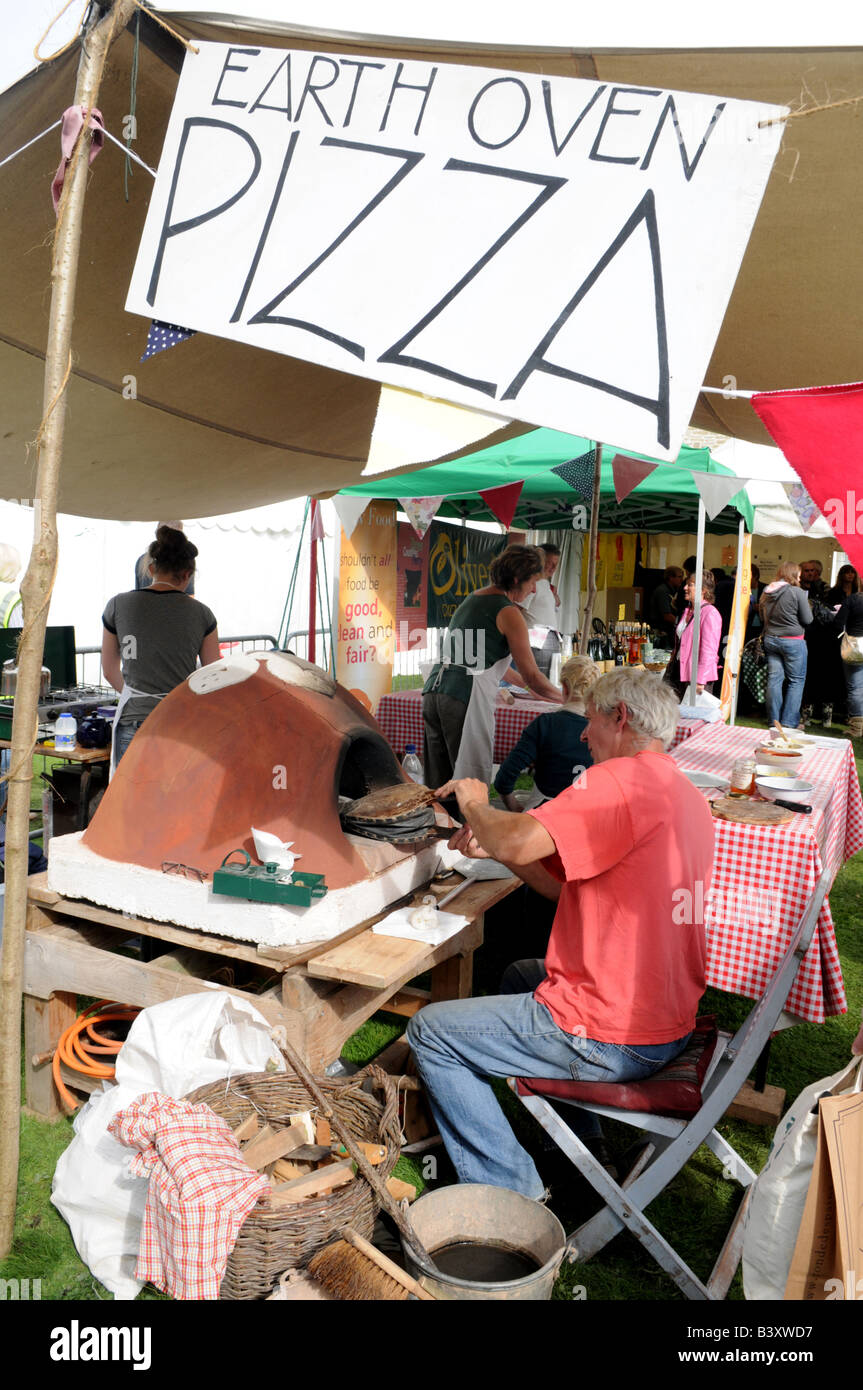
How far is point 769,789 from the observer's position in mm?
3787

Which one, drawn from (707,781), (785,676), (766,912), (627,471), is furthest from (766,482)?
(766,912)

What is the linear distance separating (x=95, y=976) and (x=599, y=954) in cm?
164

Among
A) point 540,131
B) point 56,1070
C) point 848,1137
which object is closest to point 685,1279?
point 848,1137

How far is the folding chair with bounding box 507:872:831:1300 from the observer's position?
91.6 inches

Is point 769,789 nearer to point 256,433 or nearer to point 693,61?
point 693,61

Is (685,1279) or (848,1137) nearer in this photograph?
(848,1137)

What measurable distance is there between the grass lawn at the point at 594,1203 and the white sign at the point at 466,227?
88.3 inches

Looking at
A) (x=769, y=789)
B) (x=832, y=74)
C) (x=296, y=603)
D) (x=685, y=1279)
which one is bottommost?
(x=685, y=1279)

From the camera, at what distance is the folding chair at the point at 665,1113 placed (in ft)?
7.63

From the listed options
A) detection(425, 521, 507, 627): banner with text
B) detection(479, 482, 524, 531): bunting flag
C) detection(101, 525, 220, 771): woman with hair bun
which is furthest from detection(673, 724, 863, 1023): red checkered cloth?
detection(425, 521, 507, 627): banner with text

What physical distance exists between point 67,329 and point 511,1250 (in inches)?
101

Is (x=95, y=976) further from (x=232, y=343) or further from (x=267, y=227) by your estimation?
(x=232, y=343)

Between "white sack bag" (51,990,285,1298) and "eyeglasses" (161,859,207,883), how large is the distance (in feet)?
1.19

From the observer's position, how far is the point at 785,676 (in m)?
10.6
